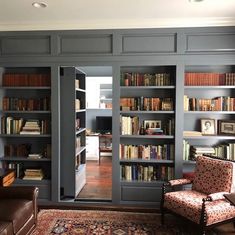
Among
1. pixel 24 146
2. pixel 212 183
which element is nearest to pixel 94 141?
pixel 24 146

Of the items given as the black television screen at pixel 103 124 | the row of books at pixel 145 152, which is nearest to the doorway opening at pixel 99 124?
the black television screen at pixel 103 124

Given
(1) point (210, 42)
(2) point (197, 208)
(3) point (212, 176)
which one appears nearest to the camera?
(2) point (197, 208)

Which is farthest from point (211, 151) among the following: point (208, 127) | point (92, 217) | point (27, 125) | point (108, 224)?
point (27, 125)

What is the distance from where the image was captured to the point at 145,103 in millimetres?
3764

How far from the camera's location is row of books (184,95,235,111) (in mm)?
3629

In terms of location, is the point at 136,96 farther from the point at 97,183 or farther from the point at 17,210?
the point at 17,210

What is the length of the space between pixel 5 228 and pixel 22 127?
1.95 meters

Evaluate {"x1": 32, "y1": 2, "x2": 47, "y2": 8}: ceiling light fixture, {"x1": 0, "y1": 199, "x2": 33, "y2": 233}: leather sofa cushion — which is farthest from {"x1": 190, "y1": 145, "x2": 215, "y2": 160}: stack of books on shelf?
{"x1": 32, "y1": 2, "x2": 47, "y2": 8}: ceiling light fixture

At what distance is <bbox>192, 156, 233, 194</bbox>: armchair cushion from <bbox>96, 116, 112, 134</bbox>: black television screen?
370 cm

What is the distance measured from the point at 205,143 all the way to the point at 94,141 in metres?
3.41

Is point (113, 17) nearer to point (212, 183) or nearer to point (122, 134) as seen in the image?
point (122, 134)

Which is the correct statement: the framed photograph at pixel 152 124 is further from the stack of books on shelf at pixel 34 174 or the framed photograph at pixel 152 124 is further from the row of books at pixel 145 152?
the stack of books on shelf at pixel 34 174

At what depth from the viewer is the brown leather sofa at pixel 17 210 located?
2322 mm

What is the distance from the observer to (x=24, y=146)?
3.92 meters
